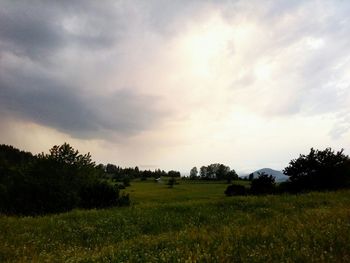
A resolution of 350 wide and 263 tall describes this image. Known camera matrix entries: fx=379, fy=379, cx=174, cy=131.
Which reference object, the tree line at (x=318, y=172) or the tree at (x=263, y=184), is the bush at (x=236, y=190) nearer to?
the tree at (x=263, y=184)

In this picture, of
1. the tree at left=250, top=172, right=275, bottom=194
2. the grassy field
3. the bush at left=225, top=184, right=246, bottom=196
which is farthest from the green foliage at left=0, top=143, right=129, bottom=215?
the bush at left=225, top=184, right=246, bottom=196

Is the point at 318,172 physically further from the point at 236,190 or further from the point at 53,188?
the point at 53,188

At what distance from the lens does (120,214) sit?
80.6 feet

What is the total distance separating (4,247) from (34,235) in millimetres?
3902

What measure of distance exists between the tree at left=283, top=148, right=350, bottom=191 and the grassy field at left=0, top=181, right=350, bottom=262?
1027 cm

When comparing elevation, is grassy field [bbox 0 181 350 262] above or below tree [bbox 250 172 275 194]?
below

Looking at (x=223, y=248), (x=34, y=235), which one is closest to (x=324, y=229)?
(x=223, y=248)

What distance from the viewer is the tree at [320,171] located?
1517 inches

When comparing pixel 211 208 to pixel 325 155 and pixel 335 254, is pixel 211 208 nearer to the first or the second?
pixel 335 254

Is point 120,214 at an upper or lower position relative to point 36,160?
lower

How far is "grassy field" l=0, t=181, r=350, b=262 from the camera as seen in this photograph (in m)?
10.6

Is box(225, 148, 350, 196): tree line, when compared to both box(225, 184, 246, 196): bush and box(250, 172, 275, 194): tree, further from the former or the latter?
box(225, 184, 246, 196): bush

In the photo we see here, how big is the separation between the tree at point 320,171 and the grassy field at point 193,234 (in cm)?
1027

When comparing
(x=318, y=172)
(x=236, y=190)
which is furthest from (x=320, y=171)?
(x=236, y=190)
